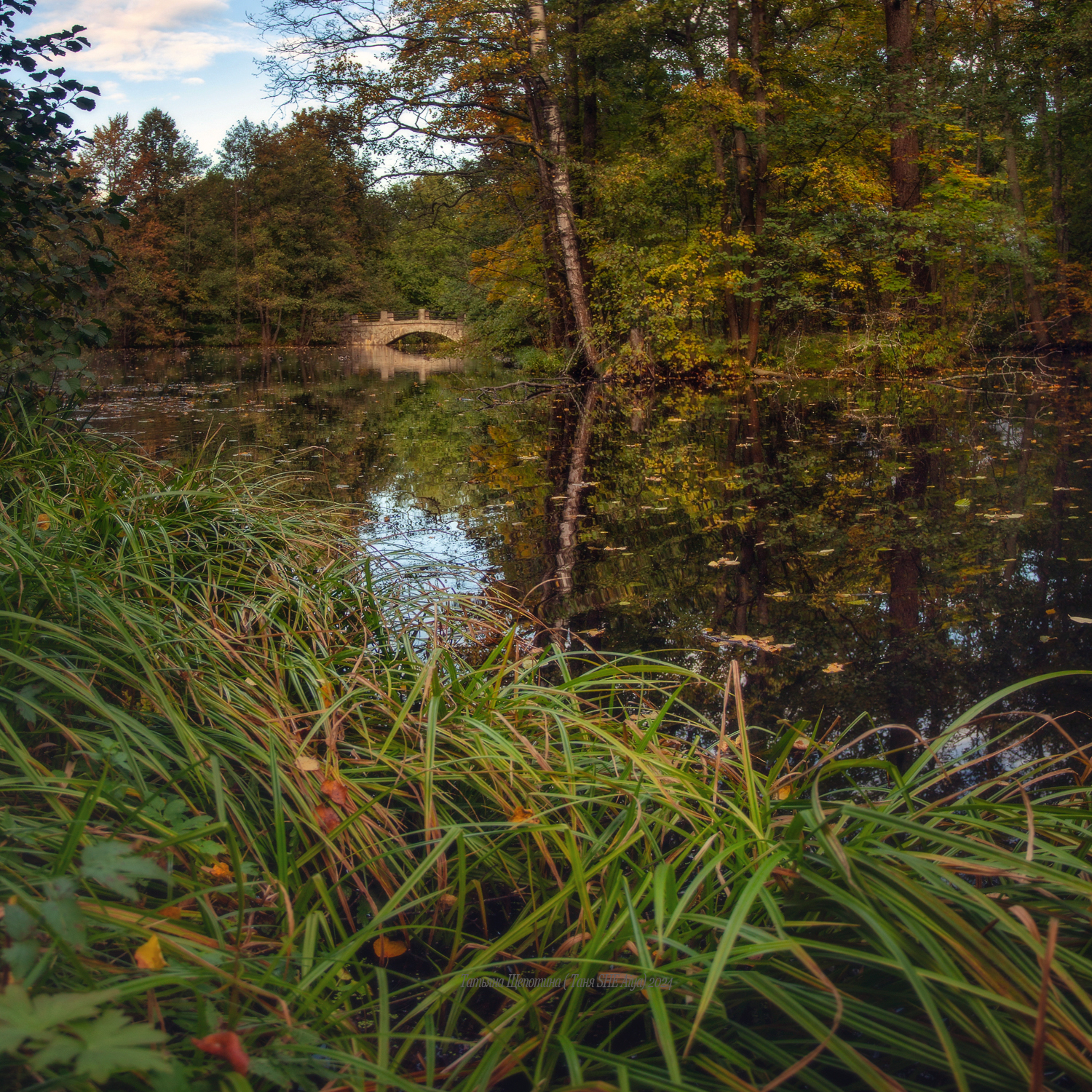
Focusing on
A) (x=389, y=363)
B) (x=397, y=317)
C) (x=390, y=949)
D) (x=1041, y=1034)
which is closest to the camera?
(x=1041, y=1034)

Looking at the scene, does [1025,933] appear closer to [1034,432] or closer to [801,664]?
[801,664]

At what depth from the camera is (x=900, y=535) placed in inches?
194

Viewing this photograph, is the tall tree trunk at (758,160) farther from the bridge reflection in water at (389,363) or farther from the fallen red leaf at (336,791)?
the fallen red leaf at (336,791)

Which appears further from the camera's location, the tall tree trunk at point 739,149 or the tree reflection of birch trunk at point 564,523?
the tall tree trunk at point 739,149

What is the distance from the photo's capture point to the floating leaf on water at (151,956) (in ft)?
3.67

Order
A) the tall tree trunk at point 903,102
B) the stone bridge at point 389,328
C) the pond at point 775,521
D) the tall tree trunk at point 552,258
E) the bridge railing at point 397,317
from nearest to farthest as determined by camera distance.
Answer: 1. the pond at point 775,521
2. the tall tree trunk at point 903,102
3. the tall tree trunk at point 552,258
4. the stone bridge at point 389,328
5. the bridge railing at point 397,317

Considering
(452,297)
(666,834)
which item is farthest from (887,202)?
(666,834)

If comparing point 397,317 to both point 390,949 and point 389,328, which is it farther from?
point 390,949

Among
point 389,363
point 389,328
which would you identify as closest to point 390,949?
point 389,363

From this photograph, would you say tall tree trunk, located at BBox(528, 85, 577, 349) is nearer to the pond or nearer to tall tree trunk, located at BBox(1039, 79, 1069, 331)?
the pond

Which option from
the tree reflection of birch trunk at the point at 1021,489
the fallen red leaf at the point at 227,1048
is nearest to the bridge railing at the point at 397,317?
the tree reflection of birch trunk at the point at 1021,489

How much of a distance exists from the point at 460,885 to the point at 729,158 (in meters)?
18.1

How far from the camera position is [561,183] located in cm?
1380

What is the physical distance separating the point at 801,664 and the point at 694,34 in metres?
16.4
